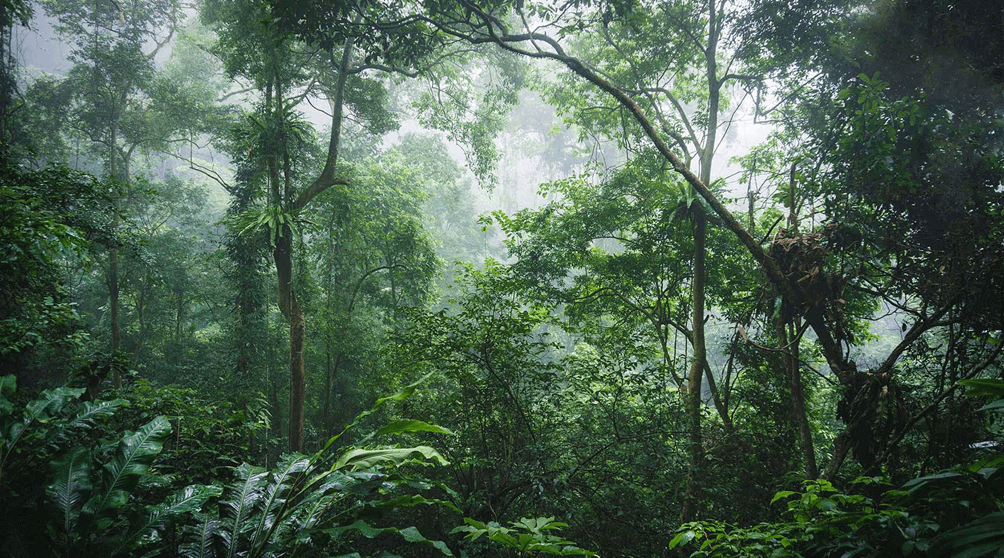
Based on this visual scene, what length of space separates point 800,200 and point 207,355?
12.0m

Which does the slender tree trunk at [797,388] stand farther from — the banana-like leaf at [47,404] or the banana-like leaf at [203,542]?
the banana-like leaf at [47,404]

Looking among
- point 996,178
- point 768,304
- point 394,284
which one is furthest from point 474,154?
point 996,178

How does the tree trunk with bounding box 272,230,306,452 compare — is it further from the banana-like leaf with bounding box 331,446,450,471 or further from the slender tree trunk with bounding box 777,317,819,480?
the slender tree trunk with bounding box 777,317,819,480

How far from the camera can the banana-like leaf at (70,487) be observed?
1.26 meters

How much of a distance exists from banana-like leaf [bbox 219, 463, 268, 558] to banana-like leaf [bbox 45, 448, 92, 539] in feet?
1.21

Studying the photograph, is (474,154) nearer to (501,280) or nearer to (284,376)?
(501,280)

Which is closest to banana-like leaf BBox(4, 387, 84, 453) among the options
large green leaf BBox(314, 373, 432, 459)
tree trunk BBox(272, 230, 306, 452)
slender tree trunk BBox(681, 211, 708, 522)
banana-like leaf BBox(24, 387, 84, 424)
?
banana-like leaf BBox(24, 387, 84, 424)

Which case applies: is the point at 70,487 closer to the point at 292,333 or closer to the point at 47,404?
the point at 47,404

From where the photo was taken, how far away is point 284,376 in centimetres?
1002

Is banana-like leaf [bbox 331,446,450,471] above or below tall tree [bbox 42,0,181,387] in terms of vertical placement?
below

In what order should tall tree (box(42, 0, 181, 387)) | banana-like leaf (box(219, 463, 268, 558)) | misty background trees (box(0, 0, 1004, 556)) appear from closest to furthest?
banana-like leaf (box(219, 463, 268, 558)) < misty background trees (box(0, 0, 1004, 556)) < tall tree (box(42, 0, 181, 387))

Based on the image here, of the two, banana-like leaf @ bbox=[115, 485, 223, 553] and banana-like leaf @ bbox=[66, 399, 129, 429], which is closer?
banana-like leaf @ bbox=[115, 485, 223, 553]

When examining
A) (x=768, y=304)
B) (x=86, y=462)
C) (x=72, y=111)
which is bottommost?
(x=86, y=462)

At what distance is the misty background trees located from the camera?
1.48m
